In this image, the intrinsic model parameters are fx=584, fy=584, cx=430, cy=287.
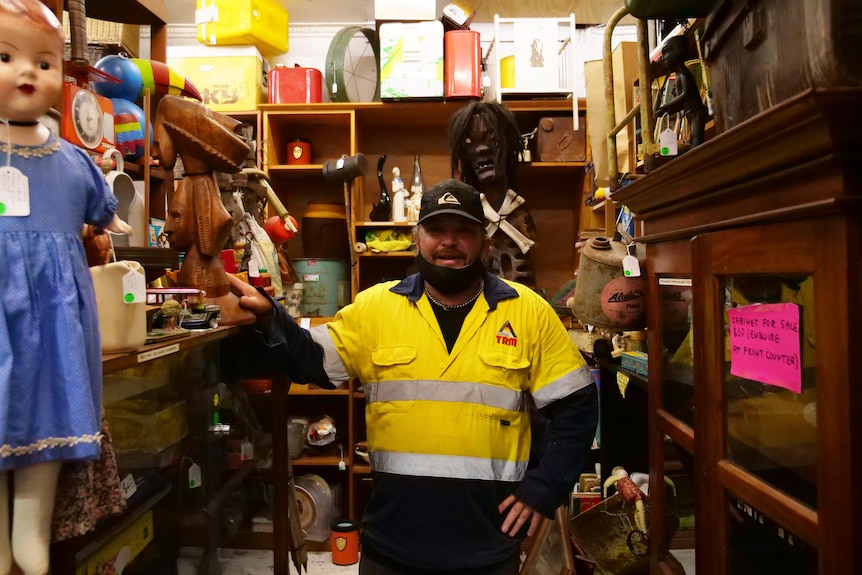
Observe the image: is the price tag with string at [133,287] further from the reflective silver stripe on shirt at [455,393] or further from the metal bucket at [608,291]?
the metal bucket at [608,291]

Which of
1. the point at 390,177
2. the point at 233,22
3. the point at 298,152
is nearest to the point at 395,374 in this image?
the point at 298,152

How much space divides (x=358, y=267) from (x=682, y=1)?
2469mm

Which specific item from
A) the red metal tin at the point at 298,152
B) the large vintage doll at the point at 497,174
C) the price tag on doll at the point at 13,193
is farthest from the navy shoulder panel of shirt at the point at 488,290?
the red metal tin at the point at 298,152

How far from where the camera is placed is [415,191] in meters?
3.54

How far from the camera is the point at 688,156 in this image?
3.50 ft

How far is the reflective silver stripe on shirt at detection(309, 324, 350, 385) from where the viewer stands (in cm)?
164

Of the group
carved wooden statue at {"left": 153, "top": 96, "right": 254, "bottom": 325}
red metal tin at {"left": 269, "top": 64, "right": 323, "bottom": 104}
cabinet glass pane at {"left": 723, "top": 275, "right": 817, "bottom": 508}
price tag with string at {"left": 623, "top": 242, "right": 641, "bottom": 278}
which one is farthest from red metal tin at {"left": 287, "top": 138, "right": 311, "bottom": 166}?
cabinet glass pane at {"left": 723, "top": 275, "right": 817, "bottom": 508}

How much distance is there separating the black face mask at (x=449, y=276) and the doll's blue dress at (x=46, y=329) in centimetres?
91

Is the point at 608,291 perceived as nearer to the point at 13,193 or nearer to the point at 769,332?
the point at 769,332

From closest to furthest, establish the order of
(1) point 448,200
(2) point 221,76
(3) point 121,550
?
(3) point 121,550 < (1) point 448,200 < (2) point 221,76

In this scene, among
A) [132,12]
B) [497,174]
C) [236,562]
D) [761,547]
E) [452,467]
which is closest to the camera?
[761,547]

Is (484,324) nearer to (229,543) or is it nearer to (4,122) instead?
(229,543)

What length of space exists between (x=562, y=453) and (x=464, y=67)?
241cm

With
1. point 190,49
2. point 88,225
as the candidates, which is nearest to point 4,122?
point 88,225
